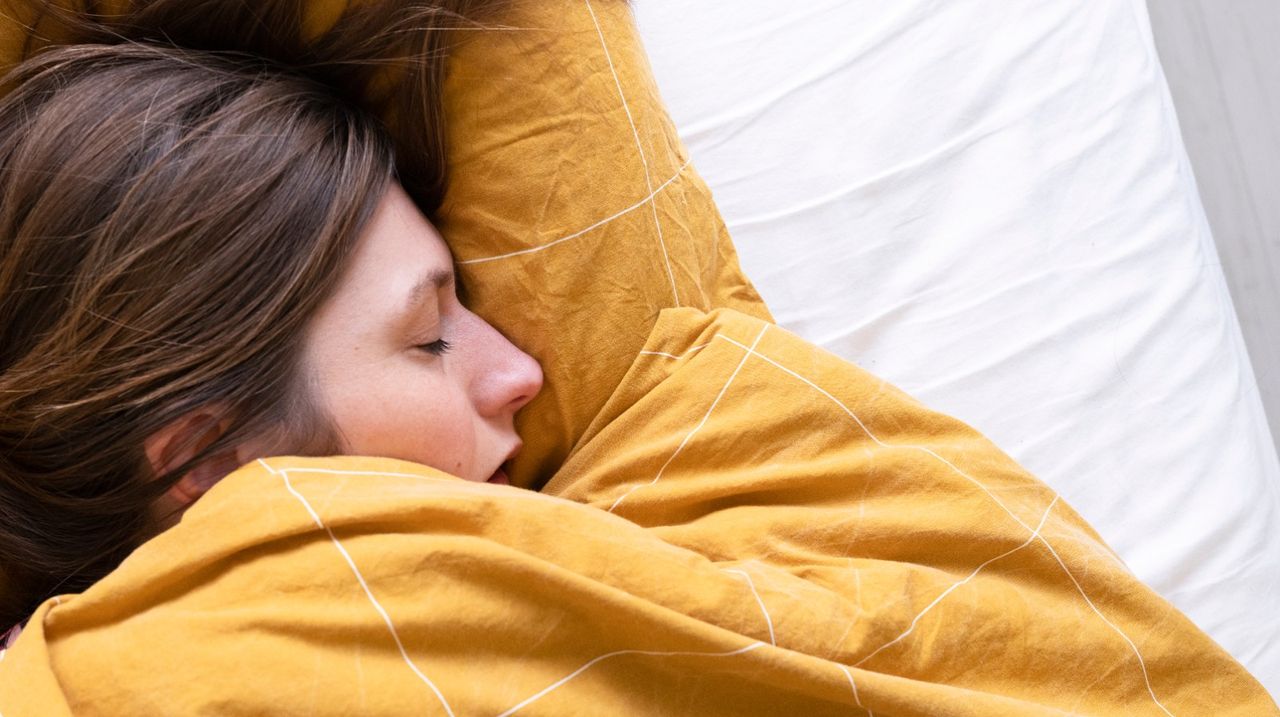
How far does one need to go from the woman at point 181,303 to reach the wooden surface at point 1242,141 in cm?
99

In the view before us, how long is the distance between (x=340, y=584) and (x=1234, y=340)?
0.83 metres

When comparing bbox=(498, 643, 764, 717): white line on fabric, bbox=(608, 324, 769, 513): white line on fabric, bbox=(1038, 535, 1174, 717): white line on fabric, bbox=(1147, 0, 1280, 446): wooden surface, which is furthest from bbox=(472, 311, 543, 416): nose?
bbox=(1147, 0, 1280, 446): wooden surface

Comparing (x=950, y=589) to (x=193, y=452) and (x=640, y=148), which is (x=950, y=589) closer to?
(x=640, y=148)

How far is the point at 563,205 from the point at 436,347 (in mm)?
146

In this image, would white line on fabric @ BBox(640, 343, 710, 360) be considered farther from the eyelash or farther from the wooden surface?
the wooden surface

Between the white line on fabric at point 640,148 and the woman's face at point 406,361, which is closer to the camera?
the woman's face at point 406,361

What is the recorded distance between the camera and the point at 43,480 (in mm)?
Result: 729

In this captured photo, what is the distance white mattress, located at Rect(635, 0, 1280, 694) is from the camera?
38.8 inches

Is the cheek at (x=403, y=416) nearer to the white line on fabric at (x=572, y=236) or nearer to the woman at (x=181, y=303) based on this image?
the woman at (x=181, y=303)

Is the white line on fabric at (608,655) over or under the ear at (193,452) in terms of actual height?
under

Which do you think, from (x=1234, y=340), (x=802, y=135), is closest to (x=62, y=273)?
(x=802, y=135)

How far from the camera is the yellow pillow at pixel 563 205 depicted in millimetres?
821

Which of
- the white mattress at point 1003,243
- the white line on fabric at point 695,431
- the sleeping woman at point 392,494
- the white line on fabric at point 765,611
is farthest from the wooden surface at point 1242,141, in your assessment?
the white line on fabric at point 765,611

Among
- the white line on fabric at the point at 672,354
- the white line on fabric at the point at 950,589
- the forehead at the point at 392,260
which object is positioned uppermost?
the forehead at the point at 392,260
